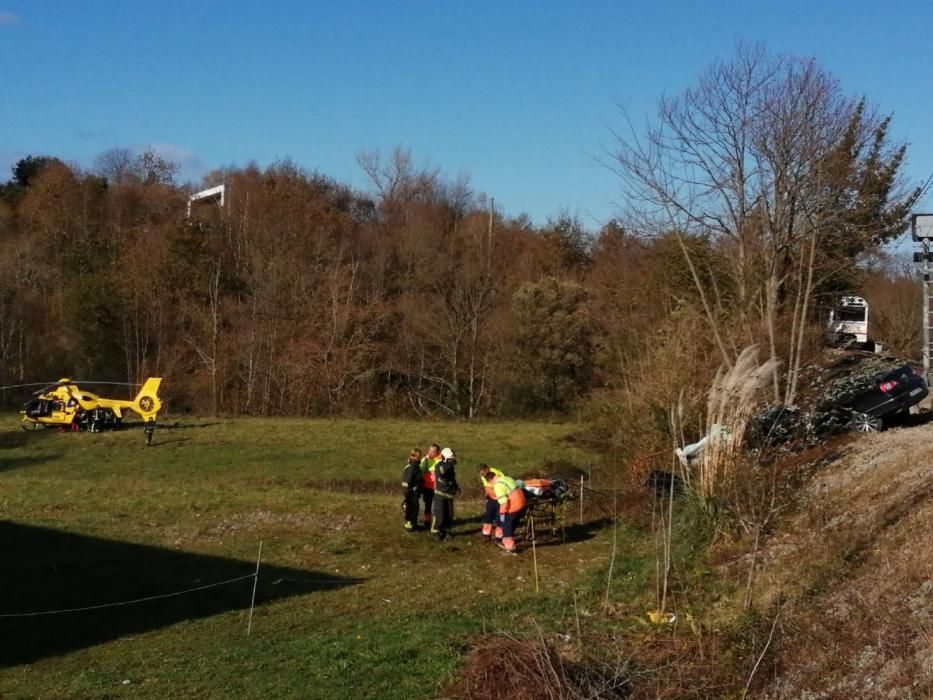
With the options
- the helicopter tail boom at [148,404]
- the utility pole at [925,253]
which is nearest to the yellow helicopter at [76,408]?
the helicopter tail boom at [148,404]

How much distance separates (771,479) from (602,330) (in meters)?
37.0

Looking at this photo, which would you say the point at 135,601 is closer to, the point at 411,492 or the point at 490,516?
the point at 411,492

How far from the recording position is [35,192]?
69.6m

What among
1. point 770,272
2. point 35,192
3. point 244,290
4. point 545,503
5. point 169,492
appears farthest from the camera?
point 35,192

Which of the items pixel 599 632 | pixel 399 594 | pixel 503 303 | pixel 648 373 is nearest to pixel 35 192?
pixel 503 303

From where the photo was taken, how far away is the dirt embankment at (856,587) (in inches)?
275

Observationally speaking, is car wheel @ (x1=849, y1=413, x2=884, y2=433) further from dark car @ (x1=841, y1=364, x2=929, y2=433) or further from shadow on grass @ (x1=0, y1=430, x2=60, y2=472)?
shadow on grass @ (x1=0, y1=430, x2=60, y2=472)

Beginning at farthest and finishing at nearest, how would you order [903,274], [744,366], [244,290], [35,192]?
1. [35,192]
2. [244,290]
3. [903,274]
4. [744,366]

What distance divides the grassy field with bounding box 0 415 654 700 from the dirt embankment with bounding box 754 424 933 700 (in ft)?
6.23

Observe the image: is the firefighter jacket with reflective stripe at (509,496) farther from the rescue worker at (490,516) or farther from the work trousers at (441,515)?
the work trousers at (441,515)

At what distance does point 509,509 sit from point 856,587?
8.42 meters

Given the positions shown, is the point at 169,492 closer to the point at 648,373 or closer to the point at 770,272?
the point at 648,373

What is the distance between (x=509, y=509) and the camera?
16.8 meters

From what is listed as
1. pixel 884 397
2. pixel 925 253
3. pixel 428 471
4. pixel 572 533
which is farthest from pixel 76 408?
pixel 925 253
